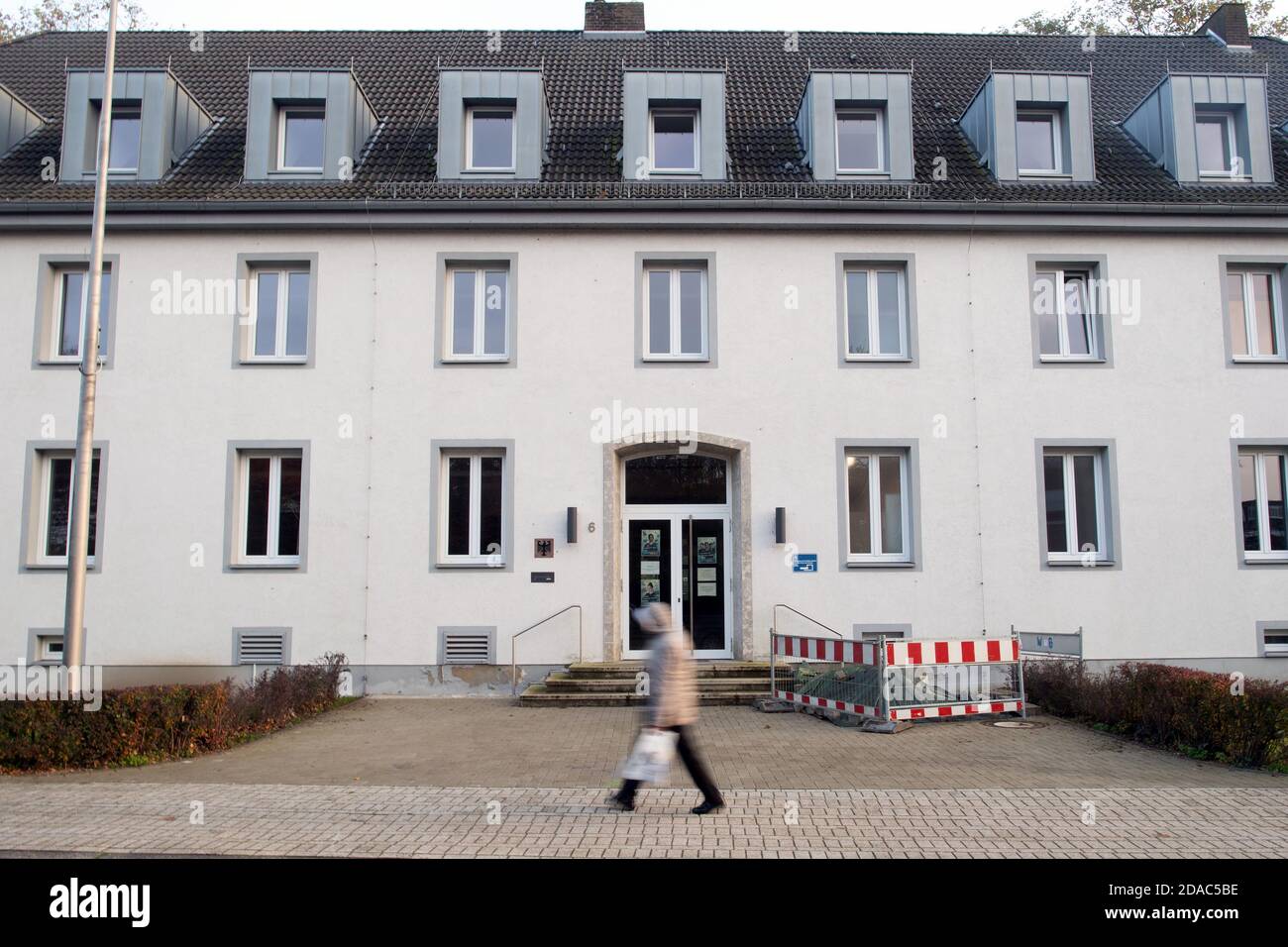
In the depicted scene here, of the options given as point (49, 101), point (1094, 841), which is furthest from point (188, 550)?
point (1094, 841)

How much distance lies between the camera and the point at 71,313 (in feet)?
50.5

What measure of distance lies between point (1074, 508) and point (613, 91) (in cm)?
1188

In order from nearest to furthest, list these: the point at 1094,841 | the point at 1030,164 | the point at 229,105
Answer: the point at 1094,841, the point at 1030,164, the point at 229,105

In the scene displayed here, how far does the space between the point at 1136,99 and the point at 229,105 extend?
61.0 feet

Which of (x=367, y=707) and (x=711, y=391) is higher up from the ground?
(x=711, y=391)

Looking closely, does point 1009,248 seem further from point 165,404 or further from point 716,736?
point 165,404

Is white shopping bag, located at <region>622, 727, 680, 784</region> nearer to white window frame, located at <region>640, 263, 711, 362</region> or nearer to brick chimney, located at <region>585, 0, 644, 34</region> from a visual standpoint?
white window frame, located at <region>640, 263, 711, 362</region>

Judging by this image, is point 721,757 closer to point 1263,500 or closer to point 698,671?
point 698,671

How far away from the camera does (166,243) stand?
15320 millimetres

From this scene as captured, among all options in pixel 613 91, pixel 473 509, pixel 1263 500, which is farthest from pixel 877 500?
pixel 613 91

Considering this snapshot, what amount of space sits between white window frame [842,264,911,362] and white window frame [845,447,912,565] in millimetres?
1538

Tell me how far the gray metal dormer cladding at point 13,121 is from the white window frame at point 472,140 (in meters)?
8.53

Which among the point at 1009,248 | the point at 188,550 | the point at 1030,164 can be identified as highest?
the point at 1030,164

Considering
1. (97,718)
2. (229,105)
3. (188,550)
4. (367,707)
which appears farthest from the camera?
(229,105)
